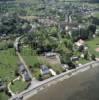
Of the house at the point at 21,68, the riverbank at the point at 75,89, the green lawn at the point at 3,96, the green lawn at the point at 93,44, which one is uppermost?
the house at the point at 21,68

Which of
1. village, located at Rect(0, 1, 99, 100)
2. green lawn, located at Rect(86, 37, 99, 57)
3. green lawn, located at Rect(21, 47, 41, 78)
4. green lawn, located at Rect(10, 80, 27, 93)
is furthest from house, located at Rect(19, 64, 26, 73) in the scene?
green lawn, located at Rect(86, 37, 99, 57)

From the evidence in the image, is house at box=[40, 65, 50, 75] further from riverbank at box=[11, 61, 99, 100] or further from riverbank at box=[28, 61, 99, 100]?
riverbank at box=[28, 61, 99, 100]

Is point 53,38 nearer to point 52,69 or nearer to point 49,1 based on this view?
point 52,69

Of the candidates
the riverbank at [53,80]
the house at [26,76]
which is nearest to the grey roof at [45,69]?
the riverbank at [53,80]

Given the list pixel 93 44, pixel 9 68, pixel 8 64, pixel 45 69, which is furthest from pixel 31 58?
pixel 93 44

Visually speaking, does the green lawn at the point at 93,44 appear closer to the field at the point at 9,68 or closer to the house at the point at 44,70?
the house at the point at 44,70

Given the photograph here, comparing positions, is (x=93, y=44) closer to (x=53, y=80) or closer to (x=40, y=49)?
(x=40, y=49)
